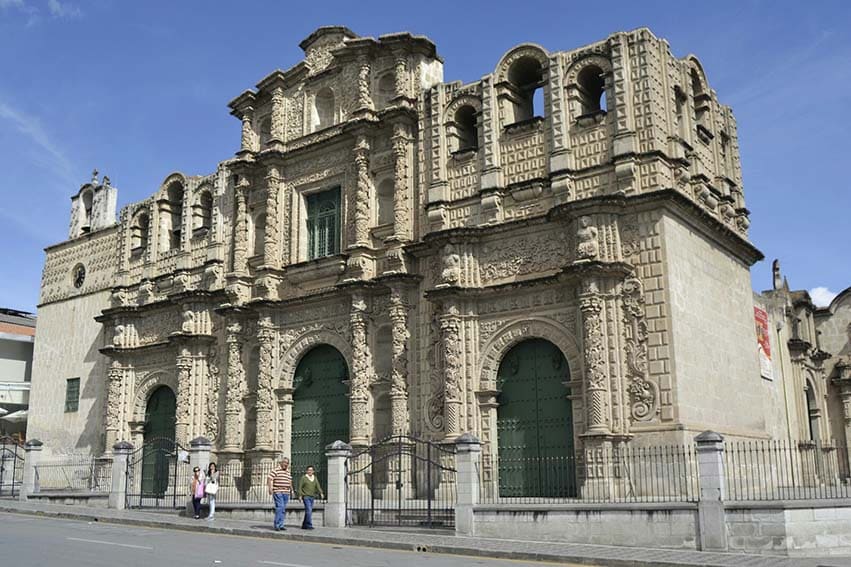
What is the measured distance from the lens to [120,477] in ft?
77.4

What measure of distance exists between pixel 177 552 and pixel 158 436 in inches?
674

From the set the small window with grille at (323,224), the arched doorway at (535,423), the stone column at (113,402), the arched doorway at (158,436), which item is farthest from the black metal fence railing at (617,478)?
the stone column at (113,402)

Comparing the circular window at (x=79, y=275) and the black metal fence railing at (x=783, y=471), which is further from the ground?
the circular window at (x=79, y=275)

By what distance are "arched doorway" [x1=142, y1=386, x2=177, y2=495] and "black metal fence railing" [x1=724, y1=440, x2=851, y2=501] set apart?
17.3 meters

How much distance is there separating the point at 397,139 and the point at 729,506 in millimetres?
14221

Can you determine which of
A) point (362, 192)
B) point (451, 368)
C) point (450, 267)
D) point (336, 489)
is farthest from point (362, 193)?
point (336, 489)

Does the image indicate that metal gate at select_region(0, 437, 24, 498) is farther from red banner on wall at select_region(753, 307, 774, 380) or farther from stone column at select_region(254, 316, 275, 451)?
red banner on wall at select_region(753, 307, 774, 380)

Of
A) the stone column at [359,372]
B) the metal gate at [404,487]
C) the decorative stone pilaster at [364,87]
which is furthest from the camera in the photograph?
the decorative stone pilaster at [364,87]

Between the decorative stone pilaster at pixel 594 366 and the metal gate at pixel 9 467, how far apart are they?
19342mm

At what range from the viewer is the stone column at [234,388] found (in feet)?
85.8

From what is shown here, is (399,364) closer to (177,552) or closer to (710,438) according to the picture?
(710,438)

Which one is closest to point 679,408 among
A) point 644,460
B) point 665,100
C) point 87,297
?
point 644,460

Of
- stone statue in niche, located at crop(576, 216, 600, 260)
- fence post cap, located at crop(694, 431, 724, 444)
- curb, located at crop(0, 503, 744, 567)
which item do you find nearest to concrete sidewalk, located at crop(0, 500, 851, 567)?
curb, located at crop(0, 503, 744, 567)

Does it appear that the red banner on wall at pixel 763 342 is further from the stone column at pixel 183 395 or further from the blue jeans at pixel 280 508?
the stone column at pixel 183 395
